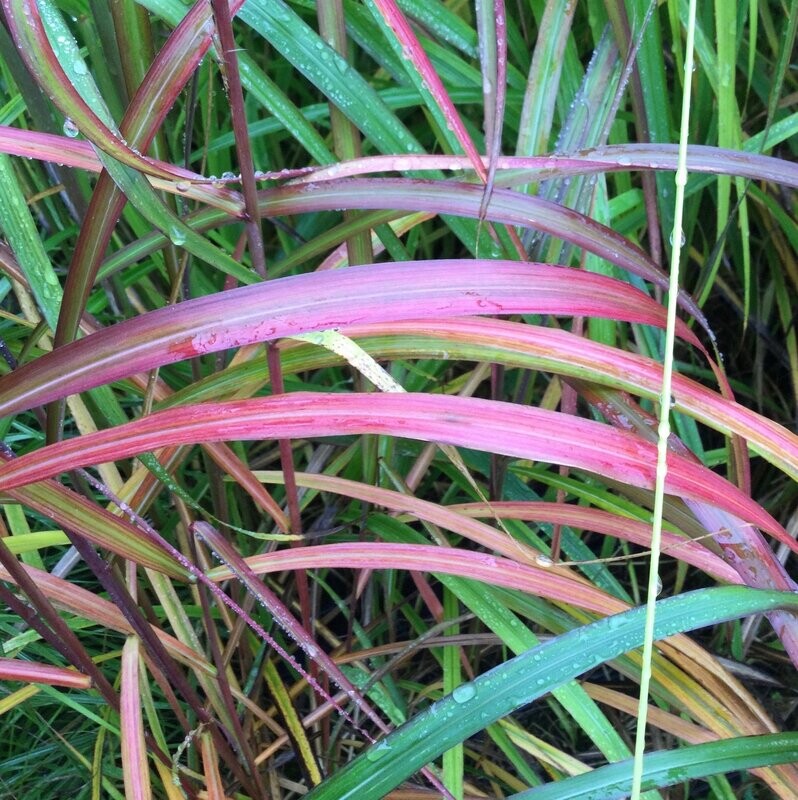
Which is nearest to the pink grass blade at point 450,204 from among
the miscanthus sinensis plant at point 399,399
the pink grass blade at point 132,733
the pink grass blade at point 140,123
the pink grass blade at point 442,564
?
the miscanthus sinensis plant at point 399,399

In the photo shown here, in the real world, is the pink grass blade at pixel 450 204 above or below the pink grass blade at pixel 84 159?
below

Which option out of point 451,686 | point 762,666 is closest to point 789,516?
point 762,666

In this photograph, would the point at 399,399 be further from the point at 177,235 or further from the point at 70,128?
the point at 70,128

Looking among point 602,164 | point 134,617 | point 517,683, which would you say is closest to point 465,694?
point 517,683

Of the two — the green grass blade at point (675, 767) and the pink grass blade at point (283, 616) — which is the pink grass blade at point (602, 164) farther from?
the green grass blade at point (675, 767)

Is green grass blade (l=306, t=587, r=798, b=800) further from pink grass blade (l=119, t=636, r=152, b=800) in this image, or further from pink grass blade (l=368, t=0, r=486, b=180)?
pink grass blade (l=368, t=0, r=486, b=180)

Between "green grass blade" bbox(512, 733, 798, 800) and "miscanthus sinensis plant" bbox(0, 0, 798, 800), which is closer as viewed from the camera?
"miscanthus sinensis plant" bbox(0, 0, 798, 800)

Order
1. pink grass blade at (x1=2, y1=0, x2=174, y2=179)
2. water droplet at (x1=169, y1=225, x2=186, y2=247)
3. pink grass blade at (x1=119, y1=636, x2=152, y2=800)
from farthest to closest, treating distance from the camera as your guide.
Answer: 1. pink grass blade at (x1=119, y1=636, x2=152, y2=800)
2. water droplet at (x1=169, y1=225, x2=186, y2=247)
3. pink grass blade at (x1=2, y1=0, x2=174, y2=179)

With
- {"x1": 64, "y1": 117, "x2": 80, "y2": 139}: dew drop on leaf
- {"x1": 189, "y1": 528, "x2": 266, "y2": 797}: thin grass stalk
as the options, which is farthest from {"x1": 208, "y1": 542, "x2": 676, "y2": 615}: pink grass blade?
{"x1": 64, "y1": 117, "x2": 80, "y2": 139}: dew drop on leaf
